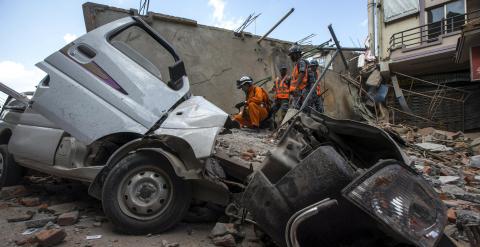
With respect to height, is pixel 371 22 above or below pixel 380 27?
above

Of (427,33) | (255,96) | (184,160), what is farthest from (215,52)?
(427,33)

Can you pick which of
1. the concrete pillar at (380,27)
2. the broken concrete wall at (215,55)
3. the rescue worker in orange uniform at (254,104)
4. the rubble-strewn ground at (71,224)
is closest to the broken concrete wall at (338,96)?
the broken concrete wall at (215,55)

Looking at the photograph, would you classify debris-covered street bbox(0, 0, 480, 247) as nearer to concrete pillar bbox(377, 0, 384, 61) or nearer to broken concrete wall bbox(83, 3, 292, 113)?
broken concrete wall bbox(83, 3, 292, 113)

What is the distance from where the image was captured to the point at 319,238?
80.3 inches

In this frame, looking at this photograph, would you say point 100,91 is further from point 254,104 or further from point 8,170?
point 254,104

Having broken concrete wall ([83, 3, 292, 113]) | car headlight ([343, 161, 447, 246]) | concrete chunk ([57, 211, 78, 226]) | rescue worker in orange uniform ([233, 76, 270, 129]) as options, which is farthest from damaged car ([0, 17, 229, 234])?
broken concrete wall ([83, 3, 292, 113])

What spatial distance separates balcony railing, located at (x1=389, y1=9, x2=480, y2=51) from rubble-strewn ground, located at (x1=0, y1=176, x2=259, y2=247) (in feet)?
49.6

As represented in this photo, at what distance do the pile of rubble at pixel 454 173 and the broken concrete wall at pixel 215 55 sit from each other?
4.70 metres

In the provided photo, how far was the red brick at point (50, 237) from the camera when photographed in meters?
2.70

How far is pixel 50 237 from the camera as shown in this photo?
8.94 ft

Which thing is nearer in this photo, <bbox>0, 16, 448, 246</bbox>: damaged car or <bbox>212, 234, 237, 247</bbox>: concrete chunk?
<bbox>0, 16, 448, 246</bbox>: damaged car

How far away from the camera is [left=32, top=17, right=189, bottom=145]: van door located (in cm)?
322

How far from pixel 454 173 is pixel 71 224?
5652 millimetres

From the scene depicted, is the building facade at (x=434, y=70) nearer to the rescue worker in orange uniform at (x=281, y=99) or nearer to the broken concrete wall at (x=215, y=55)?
the broken concrete wall at (x=215, y=55)
